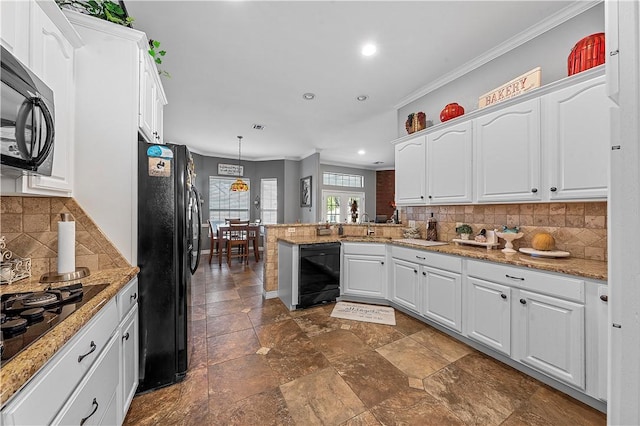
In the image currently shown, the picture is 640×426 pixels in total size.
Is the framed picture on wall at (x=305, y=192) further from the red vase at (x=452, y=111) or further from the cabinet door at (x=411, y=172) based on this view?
the red vase at (x=452, y=111)

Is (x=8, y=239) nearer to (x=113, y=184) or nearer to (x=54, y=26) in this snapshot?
(x=113, y=184)

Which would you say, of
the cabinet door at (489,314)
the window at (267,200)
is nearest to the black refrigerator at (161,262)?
the cabinet door at (489,314)

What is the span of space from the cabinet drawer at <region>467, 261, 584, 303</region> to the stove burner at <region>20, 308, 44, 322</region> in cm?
268

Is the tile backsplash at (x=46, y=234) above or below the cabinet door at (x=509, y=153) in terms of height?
below

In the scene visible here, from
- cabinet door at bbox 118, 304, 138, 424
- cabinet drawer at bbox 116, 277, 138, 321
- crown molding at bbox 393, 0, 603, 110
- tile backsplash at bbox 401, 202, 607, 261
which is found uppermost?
crown molding at bbox 393, 0, 603, 110

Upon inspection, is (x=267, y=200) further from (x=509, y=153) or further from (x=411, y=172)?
(x=509, y=153)

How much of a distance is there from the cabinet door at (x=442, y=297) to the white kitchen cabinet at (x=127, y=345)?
2.52m

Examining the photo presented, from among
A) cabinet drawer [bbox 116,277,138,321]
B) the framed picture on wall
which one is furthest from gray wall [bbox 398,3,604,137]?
the framed picture on wall

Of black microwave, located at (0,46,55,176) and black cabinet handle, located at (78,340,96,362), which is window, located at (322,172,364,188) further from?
black cabinet handle, located at (78,340,96,362)

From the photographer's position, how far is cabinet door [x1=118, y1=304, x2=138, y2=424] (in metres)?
1.33

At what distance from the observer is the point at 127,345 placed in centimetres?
141

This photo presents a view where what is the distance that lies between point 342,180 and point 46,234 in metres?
7.15

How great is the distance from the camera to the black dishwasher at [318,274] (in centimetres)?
308

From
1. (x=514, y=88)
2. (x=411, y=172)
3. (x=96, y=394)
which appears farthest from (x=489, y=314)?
(x=96, y=394)
